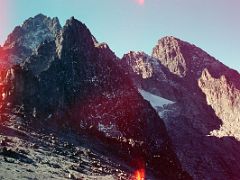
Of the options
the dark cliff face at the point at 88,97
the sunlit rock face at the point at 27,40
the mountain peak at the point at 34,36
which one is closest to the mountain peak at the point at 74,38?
the dark cliff face at the point at 88,97

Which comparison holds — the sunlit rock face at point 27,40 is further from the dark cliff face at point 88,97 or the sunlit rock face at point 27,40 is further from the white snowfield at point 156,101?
the dark cliff face at point 88,97

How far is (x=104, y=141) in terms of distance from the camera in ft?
289

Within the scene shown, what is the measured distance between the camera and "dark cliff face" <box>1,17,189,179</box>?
3583 inches

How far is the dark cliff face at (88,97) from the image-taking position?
299ft

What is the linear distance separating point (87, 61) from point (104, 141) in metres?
38.8

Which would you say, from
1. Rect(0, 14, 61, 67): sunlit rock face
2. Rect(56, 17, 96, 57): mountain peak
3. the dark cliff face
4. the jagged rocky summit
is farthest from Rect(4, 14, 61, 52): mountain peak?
Rect(56, 17, 96, 57): mountain peak

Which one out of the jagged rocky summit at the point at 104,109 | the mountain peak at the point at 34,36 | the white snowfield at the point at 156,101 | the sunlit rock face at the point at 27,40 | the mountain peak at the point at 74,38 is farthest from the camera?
the white snowfield at the point at 156,101

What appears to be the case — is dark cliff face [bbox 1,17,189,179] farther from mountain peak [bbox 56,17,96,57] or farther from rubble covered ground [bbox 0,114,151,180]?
rubble covered ground [bbox 0,114,151,180]

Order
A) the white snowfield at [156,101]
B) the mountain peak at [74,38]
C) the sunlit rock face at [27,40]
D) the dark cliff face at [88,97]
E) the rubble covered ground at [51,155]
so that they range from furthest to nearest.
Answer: the white snowfield at [156,101] → the sunlit rock face at [27,40] → the mountain peak at [74,38] → the dark cliff face at [88,97] → the rubble covered ground at [51,155]

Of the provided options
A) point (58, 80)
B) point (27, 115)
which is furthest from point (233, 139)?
point (27, 115)

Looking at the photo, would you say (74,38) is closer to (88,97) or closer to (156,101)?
→ (88,97)

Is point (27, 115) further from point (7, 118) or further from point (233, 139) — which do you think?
point (233, 139)

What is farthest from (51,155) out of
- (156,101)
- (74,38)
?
(156,101)

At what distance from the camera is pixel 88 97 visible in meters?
115
